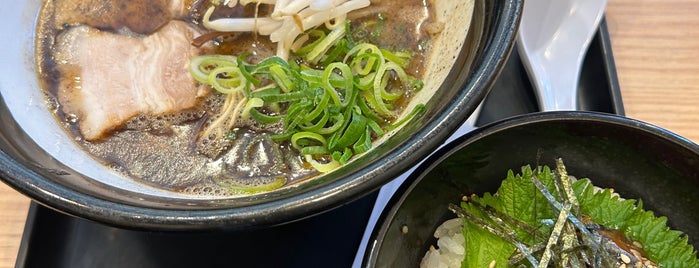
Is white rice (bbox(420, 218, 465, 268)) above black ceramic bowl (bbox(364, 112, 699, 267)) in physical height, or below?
below

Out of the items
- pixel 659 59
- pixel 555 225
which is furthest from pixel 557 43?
pixel 555 225

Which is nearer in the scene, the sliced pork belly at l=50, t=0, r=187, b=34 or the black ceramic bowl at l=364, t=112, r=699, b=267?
the black ceramic bowl at l=364, t=112, r=699, b=267

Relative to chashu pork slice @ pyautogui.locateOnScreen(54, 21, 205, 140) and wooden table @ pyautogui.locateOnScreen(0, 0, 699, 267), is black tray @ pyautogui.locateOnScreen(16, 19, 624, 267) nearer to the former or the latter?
chashu pork slice @ pyautogui.locateOnScreen(54, 21, 205, 140)

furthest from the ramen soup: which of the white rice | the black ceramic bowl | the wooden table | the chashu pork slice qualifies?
the wooden table

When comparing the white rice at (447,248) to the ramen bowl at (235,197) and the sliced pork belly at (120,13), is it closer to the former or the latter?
the ramen bowl at (235,197)

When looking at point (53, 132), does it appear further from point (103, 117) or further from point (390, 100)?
point (390, 100)
